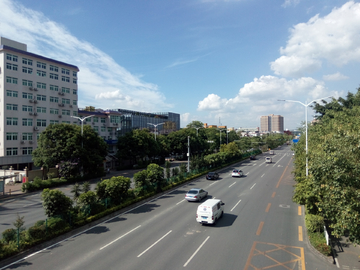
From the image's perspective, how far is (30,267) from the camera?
1223 centimetres

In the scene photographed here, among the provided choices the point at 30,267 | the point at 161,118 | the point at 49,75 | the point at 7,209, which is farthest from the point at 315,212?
the point at 161,118

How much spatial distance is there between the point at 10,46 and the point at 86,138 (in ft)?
88.5

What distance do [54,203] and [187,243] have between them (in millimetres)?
8834

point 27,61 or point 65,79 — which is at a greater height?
point 27,61

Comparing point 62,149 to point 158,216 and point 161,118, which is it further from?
point 161,118

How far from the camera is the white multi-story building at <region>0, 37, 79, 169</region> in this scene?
4509cm

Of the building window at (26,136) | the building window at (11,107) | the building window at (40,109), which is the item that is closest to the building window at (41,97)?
the building window at (40,109)

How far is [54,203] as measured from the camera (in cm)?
1622

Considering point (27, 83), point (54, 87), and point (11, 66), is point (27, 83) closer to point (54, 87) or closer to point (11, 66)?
point (11, 66)

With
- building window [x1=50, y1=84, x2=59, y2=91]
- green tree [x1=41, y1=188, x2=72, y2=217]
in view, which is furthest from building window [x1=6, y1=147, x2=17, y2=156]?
green tree [x1=41, y1=188, x2=72, y2=217]

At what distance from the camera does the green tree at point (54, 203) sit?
16062mm

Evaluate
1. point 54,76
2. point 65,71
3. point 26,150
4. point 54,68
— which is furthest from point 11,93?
point 65,71

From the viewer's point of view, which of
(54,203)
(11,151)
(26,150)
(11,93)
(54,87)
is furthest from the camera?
(54,87)

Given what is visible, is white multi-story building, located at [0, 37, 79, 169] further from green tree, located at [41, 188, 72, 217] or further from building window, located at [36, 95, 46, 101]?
green tree, located at [41, 188, 72, 217]
